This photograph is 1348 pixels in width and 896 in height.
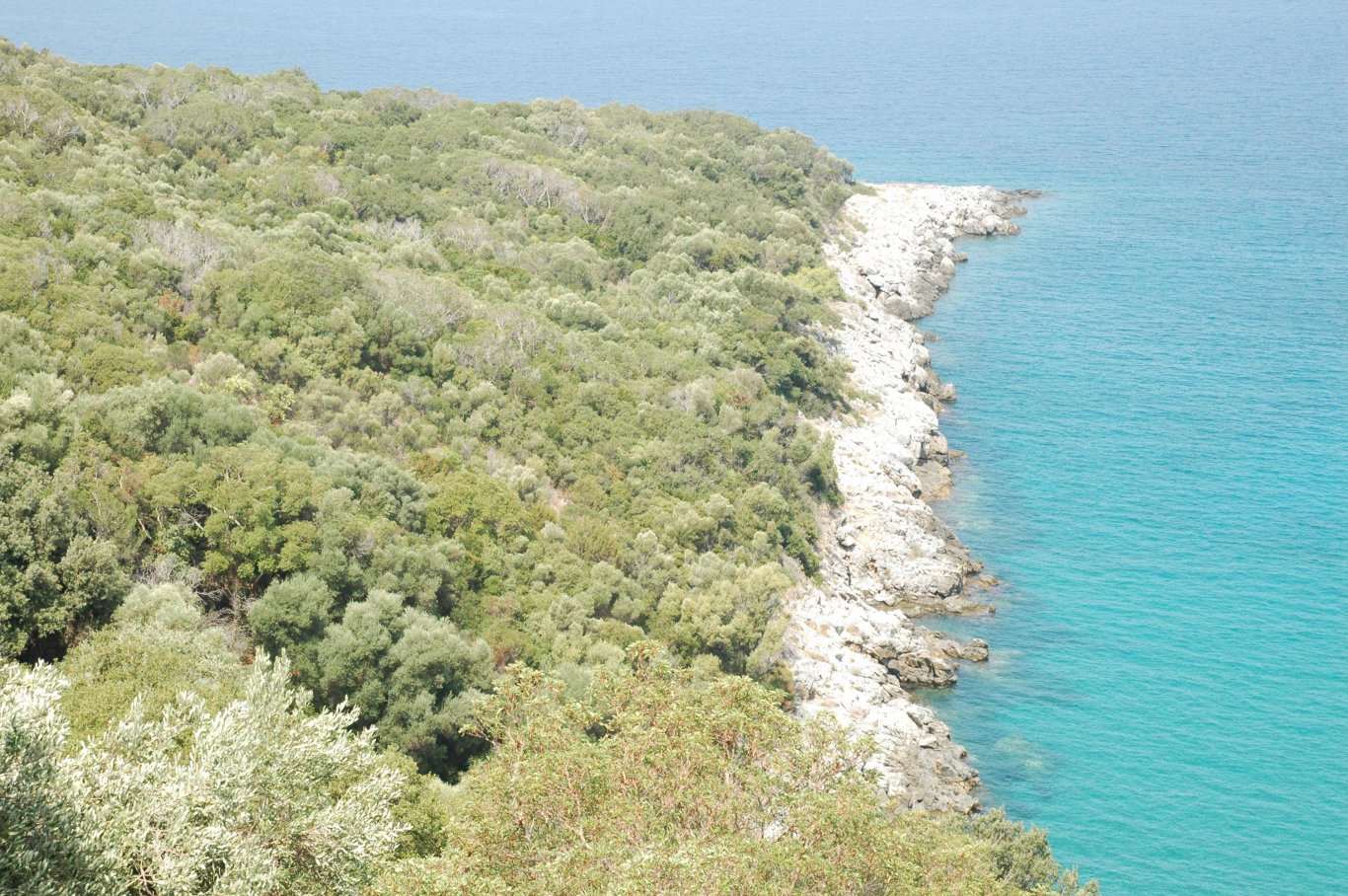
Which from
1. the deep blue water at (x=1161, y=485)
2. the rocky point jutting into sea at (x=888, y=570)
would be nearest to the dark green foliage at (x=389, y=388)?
the rocky point jutting into sea at (x=888, y=570)

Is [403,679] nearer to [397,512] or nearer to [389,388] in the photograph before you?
[397,512]

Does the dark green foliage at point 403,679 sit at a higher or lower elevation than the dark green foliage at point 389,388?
lower

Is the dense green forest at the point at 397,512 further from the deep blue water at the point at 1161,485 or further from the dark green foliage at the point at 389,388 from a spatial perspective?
the deep blue water at the point at 1161,485

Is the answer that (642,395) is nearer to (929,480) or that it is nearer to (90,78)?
(929,480)

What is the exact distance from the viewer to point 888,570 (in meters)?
49.0

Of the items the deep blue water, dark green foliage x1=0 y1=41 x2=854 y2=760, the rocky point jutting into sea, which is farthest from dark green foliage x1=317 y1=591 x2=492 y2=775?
the deep blue water

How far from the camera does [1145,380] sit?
7212 centimetres

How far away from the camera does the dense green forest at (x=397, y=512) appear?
17.2m

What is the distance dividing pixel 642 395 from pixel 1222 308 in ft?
179

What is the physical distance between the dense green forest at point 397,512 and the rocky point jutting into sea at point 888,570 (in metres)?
2.39

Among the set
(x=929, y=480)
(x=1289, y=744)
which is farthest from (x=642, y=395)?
(x=1289, y=744)

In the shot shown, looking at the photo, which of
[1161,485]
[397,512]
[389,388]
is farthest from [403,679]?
[1161,485]

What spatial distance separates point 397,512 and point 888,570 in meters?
23.0

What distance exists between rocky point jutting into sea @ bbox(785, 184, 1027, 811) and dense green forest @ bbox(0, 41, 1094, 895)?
239 cm
